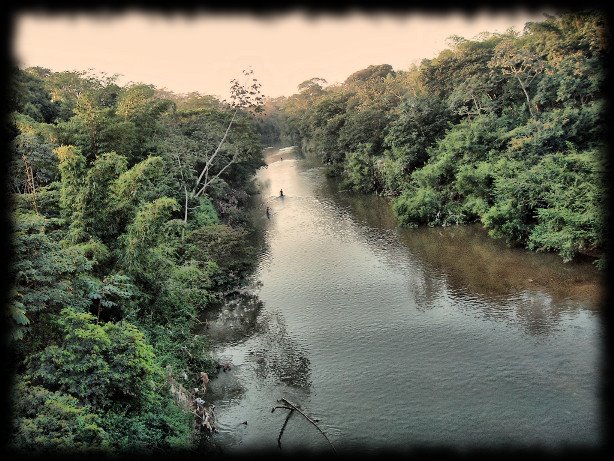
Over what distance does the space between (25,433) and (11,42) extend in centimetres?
597

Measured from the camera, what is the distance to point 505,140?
2559 cm

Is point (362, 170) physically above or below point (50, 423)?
below

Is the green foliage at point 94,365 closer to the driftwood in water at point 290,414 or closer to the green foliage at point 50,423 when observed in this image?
the green foliage at point 50,423

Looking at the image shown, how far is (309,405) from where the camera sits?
1190cm

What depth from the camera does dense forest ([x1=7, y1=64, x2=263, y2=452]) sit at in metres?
7.50

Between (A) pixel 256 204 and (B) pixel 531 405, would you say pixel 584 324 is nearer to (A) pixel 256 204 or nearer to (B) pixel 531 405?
(B) pixel 531 405

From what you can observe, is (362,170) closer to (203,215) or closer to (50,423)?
(203,215)

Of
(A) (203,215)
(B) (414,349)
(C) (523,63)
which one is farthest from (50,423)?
(C) (523,63)

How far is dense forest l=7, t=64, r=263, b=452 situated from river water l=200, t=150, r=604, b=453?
72.1 inches

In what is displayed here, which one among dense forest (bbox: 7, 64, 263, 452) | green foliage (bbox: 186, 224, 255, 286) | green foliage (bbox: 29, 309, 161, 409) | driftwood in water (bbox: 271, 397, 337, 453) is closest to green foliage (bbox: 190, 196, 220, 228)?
dense forest (bbox: 7, 64, 263, 452)

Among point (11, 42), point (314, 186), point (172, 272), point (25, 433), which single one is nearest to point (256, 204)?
point (314, 186)

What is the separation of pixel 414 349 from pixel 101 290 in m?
9.27

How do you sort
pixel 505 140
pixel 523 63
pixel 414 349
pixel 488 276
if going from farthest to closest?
1. pixel 523 63
2. pixel 505 140
3. pixel 488 276
4. pixel 414 349

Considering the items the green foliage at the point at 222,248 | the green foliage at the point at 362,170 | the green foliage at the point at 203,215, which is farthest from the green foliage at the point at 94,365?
the green foliage at the point at 362,170
